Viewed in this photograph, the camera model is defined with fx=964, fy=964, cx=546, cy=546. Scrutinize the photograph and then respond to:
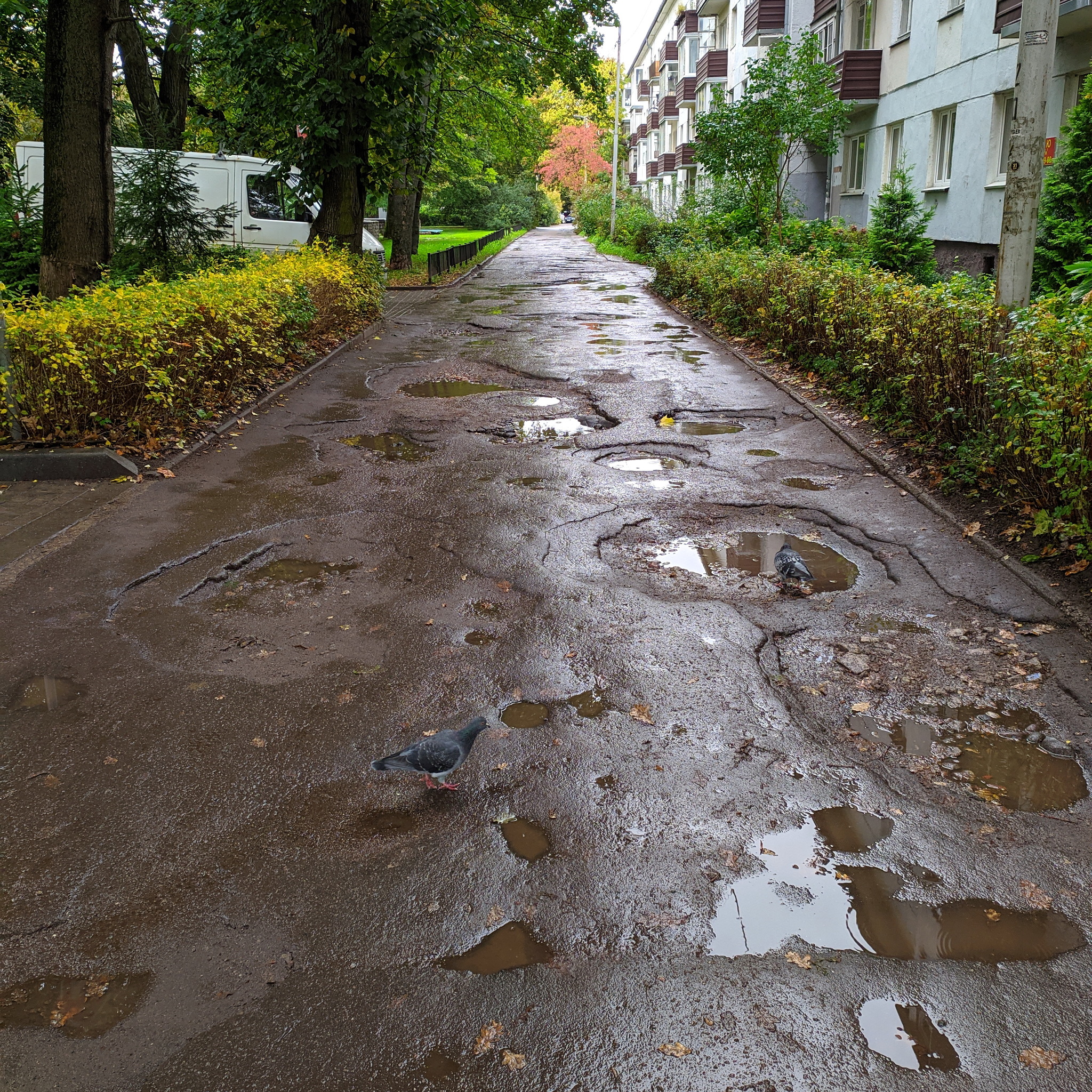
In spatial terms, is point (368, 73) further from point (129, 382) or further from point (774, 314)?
point (129, 382)

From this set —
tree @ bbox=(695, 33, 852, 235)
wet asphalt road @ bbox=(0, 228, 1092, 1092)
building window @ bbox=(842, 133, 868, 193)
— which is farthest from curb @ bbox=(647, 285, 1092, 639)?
building window @ bbox=(842, 133, 868, 193)

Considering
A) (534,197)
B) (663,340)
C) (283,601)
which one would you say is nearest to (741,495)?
(283,601)

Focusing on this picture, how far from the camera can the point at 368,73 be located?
1571 centimetres

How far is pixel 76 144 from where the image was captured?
33.7 ft

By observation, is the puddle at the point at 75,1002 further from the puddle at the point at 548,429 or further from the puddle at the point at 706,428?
the puddle at the point at 706,428

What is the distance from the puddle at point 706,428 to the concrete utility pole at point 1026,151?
9.08 feet

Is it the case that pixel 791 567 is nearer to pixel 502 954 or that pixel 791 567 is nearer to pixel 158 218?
pixel 502 954

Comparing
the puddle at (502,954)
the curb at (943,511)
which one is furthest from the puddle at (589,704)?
the curb at (943,511)

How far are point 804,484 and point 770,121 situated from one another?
1725 centimetres

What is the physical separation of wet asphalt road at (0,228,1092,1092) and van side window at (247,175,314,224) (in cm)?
1342

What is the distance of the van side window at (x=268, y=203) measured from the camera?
18297mm

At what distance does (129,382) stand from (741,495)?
485cm

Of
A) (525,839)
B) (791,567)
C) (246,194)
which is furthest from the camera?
(246,194)

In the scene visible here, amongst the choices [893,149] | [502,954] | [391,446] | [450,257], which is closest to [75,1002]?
[502,954]
